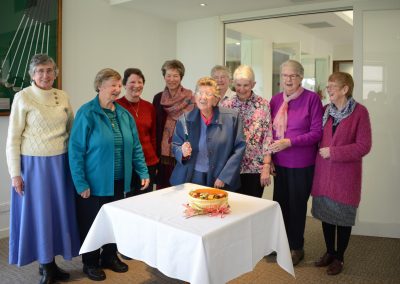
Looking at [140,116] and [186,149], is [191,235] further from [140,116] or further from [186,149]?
[140,116]

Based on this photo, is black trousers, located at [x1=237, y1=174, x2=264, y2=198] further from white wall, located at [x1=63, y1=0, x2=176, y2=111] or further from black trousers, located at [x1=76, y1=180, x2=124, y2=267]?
white wall, located at [x1=63, y1=0, x2=176, y2=111]

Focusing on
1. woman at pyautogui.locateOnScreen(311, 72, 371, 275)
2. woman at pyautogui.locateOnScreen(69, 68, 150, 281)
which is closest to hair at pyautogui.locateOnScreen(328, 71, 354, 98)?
woman at pyautogui.locateOnScreen(311, 72, 371, 275)

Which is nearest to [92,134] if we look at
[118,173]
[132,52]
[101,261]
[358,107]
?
[118,173]

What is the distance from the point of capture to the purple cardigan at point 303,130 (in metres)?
2.67

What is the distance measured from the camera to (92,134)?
2.37 metres

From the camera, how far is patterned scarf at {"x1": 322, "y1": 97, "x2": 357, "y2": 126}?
2564 mm

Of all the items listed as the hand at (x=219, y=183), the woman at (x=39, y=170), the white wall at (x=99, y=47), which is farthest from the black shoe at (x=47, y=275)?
the hand at (x=219, y=183)

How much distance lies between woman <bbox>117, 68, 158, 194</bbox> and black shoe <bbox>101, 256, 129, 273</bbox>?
0.50 m

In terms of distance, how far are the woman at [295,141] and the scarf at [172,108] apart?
0.66m

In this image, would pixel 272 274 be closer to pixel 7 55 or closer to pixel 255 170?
pixel 255 170

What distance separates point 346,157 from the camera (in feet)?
8.25

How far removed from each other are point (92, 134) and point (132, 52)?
7.50 ft

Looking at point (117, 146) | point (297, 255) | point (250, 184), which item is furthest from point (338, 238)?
point (117, 146)

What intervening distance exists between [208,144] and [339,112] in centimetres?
98
